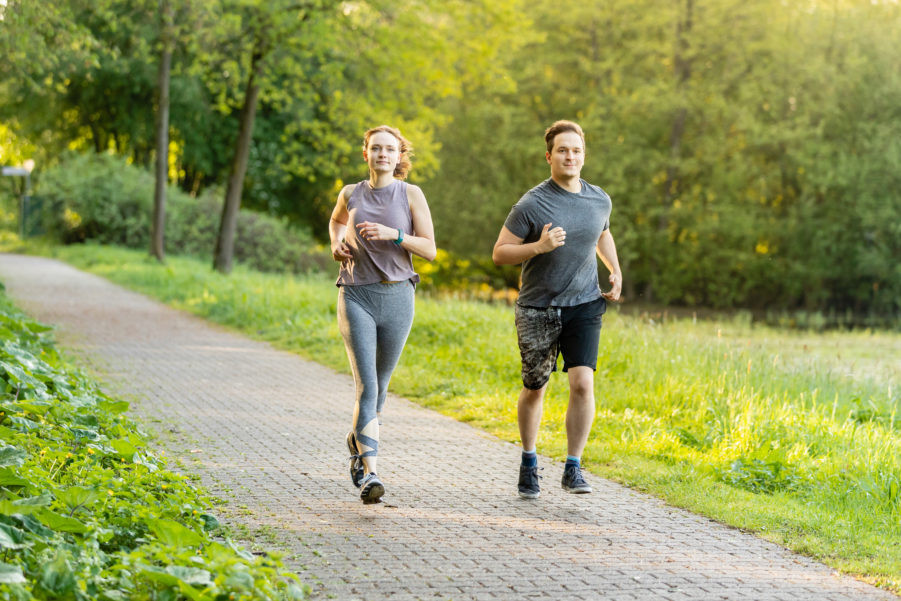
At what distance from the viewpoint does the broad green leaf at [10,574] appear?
3.46m

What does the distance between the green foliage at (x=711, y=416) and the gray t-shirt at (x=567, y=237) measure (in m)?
1.45

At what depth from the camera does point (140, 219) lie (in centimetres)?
3659

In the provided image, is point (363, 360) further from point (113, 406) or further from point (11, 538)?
point (113, 406)

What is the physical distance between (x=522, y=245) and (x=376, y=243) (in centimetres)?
85

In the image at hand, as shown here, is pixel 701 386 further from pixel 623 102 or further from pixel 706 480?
pixel 623 102

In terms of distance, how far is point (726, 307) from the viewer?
1575 inches

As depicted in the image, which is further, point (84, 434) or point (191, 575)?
point (84, 434)

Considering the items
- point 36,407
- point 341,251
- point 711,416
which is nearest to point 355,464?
point 341,251

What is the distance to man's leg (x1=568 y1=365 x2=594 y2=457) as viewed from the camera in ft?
20.4

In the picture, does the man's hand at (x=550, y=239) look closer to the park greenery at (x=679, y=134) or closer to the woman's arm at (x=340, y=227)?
the woman's arm at (x=340, y=227)

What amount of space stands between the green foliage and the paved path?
335mm

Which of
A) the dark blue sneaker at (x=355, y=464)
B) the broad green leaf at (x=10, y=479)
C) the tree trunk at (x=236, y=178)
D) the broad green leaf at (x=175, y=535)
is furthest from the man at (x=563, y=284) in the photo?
the tree trunk at (x=236, y=178)

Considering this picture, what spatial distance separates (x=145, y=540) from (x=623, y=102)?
3563cm

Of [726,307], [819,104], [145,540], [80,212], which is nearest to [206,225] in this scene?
[80,212]
